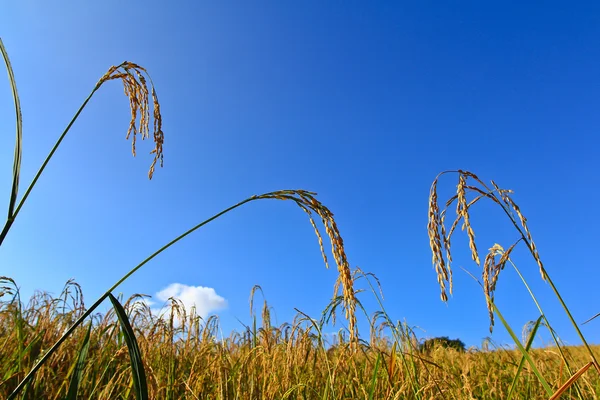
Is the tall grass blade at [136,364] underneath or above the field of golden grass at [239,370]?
underneath

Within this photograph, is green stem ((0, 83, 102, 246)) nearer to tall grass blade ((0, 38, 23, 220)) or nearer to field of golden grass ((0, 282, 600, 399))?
tall grass blade ((0, 38, 23, 220))

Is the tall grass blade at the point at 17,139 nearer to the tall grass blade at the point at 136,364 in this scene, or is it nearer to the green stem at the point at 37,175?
the green stem at the point at 37,175

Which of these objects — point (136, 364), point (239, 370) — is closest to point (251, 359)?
point (239, 370)

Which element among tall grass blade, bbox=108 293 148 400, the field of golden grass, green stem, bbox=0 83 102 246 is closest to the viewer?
tall grass blade, bbox=108 293 148 400

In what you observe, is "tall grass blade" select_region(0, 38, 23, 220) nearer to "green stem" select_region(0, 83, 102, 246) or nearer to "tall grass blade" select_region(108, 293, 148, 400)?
"green stem" select_region(0, 83, 102, 246)

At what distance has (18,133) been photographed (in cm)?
187

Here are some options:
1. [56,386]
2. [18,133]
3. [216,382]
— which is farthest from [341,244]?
[56,386]

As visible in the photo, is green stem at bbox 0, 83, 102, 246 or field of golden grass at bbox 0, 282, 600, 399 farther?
field of golden grass at bbox 0, 282, 600, 399

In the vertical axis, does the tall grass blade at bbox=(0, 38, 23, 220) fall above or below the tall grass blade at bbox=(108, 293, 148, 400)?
above

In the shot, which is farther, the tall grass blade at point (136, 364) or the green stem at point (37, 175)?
the green stem at point (37, 175)

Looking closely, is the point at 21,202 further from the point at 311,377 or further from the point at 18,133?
the point at 311,377

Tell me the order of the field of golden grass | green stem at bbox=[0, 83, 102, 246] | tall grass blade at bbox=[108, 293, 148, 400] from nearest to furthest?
tall grass blade at bbox=[108, 293, 148, 400], green stem at bbox=[0, 83, 102, 246], the field of golden grass

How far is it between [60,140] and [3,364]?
371cm

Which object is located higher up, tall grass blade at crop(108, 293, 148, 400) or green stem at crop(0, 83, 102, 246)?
green stem at crop(0, 83, 102, 246)
